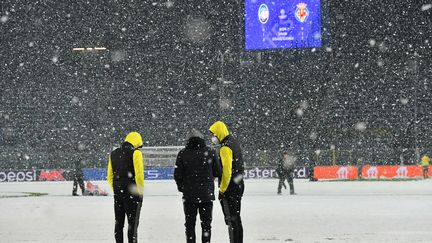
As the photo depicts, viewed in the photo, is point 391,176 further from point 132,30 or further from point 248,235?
point 248,235

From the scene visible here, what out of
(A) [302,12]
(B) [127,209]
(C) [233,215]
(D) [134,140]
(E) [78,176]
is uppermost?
(A) [302,12]

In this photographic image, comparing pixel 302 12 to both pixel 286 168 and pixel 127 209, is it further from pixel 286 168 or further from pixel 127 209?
pixel 127 209

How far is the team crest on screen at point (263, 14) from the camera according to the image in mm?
49281

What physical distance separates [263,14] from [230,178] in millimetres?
41173

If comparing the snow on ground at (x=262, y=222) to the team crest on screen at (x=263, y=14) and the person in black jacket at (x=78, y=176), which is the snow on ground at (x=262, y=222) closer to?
the person in black jacket at (x=78, y=176)

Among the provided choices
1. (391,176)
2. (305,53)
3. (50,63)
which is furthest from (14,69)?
(391,176)

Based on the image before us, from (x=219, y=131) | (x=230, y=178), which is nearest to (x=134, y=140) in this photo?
(x=219, y=131)

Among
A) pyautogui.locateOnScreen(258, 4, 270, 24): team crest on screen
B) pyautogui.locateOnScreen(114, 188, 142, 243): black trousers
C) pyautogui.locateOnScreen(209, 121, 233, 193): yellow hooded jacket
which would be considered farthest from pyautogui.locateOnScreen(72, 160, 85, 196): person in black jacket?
pyautogui.locateOnScreen(258, 4, 270, 24): team crest on screen

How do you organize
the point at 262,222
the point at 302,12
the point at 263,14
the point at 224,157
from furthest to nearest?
the point at 263,14 < the point at 302,12 < the point at 262,222 < the point at 224,157

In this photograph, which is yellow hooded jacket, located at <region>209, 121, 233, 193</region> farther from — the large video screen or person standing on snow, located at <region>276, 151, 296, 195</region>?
the large video screen

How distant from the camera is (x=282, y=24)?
49562 millimetres

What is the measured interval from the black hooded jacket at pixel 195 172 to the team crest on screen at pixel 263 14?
136ft

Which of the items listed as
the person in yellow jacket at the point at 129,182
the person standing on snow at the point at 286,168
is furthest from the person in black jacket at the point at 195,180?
the person standing on snow at the point at 286,168

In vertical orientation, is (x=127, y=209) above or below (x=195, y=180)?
below
